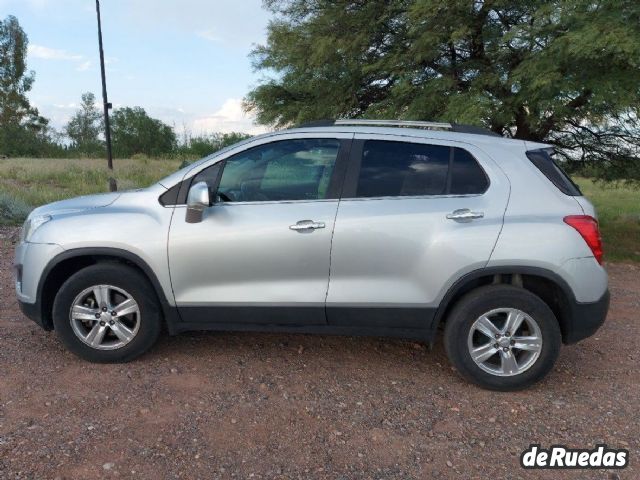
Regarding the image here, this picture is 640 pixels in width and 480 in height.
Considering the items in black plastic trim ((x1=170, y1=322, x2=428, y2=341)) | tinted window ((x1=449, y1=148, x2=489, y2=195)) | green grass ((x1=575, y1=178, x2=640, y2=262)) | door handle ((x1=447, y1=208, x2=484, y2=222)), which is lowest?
green grass ((x1=575, y1=178, x2=640, y2=262))

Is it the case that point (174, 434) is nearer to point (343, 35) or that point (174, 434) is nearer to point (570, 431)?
point (570, 431)

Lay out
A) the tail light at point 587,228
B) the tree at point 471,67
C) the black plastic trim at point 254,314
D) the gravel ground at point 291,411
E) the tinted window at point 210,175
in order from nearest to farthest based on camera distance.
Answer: the gravel ground at point 291,411 → the tail light at point 587,228 → the black plastic trim at point 254,314 → the tinted window at point 210,175 → the tree at point 471,67

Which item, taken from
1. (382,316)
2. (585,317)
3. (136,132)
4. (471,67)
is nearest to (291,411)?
(382,316)

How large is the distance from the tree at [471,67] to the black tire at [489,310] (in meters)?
4.24

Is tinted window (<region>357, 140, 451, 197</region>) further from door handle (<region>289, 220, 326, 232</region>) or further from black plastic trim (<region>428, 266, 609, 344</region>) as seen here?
black plastic trim (<region>428, 266, 609, 344</region>)

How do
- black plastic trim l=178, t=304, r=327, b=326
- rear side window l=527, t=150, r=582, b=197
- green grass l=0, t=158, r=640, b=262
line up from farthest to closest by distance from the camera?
green grass l=0, t=158, r=640, b=262, black plastic trim l=178, t=304, r=327, b=326, rear side window l=527, t=150, r=582, b=197

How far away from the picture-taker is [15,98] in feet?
157

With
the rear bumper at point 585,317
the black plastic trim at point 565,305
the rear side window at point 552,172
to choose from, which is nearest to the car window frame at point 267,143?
the black plastic trim at point 565,305

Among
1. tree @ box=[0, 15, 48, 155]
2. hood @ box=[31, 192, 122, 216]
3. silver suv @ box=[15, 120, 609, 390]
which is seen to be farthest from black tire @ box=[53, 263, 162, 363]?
tree @ box=[0, 15, 48, 155]

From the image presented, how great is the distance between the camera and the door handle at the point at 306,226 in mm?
3801

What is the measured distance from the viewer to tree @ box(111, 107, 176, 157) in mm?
63688

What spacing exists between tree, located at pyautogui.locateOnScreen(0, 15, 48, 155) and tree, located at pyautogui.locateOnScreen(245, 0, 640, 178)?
146ft

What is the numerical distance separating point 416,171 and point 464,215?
468mm

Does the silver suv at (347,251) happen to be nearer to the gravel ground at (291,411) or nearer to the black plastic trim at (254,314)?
the black plastic trim at (254,314)
